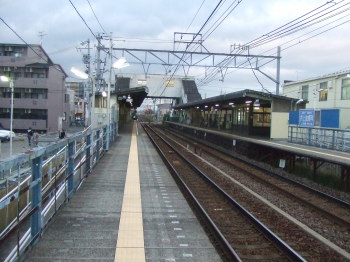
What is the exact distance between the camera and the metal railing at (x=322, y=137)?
714 inches

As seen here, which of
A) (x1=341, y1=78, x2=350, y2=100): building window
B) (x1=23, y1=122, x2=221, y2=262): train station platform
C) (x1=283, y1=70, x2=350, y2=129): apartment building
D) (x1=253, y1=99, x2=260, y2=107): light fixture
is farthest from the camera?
(x1=341, y1=78, x2=350, y2=100): building window

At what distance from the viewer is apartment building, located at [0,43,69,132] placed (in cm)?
4681

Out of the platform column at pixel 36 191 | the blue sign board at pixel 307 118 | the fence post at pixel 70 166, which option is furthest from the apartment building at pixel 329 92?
the platform column at pixel 36 191

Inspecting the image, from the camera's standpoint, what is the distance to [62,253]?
17.1 feet

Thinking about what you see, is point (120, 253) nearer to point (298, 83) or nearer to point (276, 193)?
point (276, 193)

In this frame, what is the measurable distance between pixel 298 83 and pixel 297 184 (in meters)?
30.1

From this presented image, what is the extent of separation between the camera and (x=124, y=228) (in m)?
6.38

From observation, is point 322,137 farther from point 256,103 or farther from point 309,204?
point 309,204

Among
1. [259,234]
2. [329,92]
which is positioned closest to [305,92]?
[329,92]

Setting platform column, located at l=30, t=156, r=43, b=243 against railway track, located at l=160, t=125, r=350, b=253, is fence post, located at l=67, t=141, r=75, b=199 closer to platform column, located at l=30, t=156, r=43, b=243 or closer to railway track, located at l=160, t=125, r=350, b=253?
platform column, located at l=30, t=156, r=43, b=243

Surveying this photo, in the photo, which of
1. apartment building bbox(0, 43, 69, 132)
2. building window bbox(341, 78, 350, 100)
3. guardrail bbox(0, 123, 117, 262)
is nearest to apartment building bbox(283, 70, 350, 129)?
building window bbox(341, 78, 350, 100)

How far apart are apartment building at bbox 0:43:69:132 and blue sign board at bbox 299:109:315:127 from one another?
103ft

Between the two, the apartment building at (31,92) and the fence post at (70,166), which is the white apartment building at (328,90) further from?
the apartment building at (31,92)

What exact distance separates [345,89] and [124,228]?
29.7m
